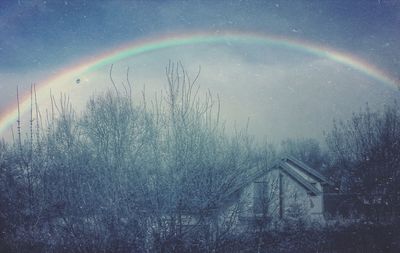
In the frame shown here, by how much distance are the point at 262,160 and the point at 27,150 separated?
15.9 feet

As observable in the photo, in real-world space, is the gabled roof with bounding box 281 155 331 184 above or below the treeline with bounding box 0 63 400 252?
below

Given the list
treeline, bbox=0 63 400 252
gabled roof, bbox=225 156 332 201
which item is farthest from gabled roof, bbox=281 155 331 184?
treeline, bbox=0 63 400 252

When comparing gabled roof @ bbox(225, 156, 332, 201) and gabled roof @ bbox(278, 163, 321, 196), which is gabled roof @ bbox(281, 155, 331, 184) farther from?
gabled roof @ bbox(278, 163, 321, 196)

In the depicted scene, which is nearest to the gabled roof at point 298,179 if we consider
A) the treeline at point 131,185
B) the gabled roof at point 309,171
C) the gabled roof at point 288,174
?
the gabled roof at point 288,174

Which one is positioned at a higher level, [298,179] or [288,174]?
[288,174]

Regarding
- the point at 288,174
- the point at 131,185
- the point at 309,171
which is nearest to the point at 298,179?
the point at 288,174

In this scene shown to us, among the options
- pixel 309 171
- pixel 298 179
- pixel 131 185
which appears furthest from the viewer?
pixel 309 171

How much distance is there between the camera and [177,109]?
17.5 ft

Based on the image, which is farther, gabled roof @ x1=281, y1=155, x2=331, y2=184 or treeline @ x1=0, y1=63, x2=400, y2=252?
gabled roof @ x1=281, y1=155, x2=331, y2=184

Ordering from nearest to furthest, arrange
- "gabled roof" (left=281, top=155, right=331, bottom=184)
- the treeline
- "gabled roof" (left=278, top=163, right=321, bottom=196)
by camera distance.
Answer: the treeline → "gabled roof" (left=278, top=163, right=321, bottom=196) → "gabled roof" (left=281, top=155, right=331, bottom=184)

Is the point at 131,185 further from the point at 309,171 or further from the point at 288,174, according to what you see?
the point at 309,171

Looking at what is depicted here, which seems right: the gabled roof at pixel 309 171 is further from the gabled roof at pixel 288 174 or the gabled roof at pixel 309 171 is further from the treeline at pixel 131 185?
the treeline at pixel 131 185

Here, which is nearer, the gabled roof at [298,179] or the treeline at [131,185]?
the treeline at [131,185]

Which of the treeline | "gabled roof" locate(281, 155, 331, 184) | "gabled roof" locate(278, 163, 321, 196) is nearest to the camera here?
the treeline
